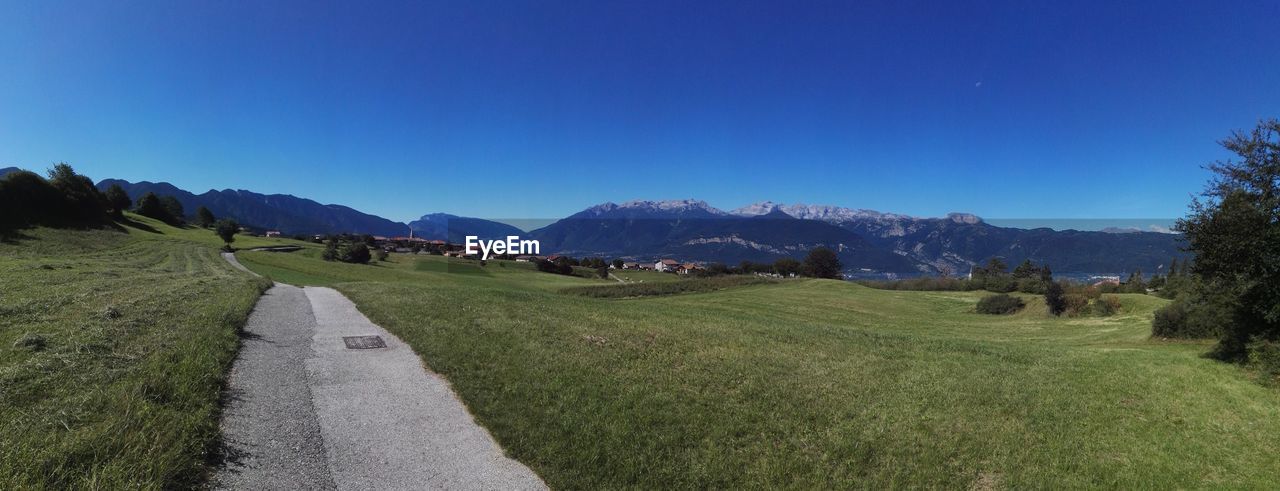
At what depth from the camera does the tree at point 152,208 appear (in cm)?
11006

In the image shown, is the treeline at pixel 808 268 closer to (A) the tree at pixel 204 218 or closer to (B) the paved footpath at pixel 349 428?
(B) the paved footpath at pixel 349 428

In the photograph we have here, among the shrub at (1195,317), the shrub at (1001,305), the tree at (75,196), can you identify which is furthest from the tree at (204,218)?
the shrub at (1195,317)

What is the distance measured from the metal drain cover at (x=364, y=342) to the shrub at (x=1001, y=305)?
55.9 m

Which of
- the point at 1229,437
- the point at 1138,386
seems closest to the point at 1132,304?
the point at 1138,386

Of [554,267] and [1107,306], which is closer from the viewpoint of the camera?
[1107,306]

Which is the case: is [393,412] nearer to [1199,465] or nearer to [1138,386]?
[1199,465]

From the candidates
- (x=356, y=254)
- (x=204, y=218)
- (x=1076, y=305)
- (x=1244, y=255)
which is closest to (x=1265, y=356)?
(x=1244, y=255)

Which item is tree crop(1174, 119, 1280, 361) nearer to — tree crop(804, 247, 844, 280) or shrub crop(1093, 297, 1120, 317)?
shrub crop(1093, 297, 1120, 317)

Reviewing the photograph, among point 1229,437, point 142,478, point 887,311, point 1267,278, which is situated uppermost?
point 1267,278

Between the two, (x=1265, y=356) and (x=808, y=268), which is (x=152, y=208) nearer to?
(x=808, y=268)

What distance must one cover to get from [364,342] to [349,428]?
637 centimetres

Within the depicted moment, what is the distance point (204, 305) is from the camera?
15273 millimetres

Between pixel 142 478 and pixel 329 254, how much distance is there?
283ft

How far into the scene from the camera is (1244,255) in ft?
44.8
